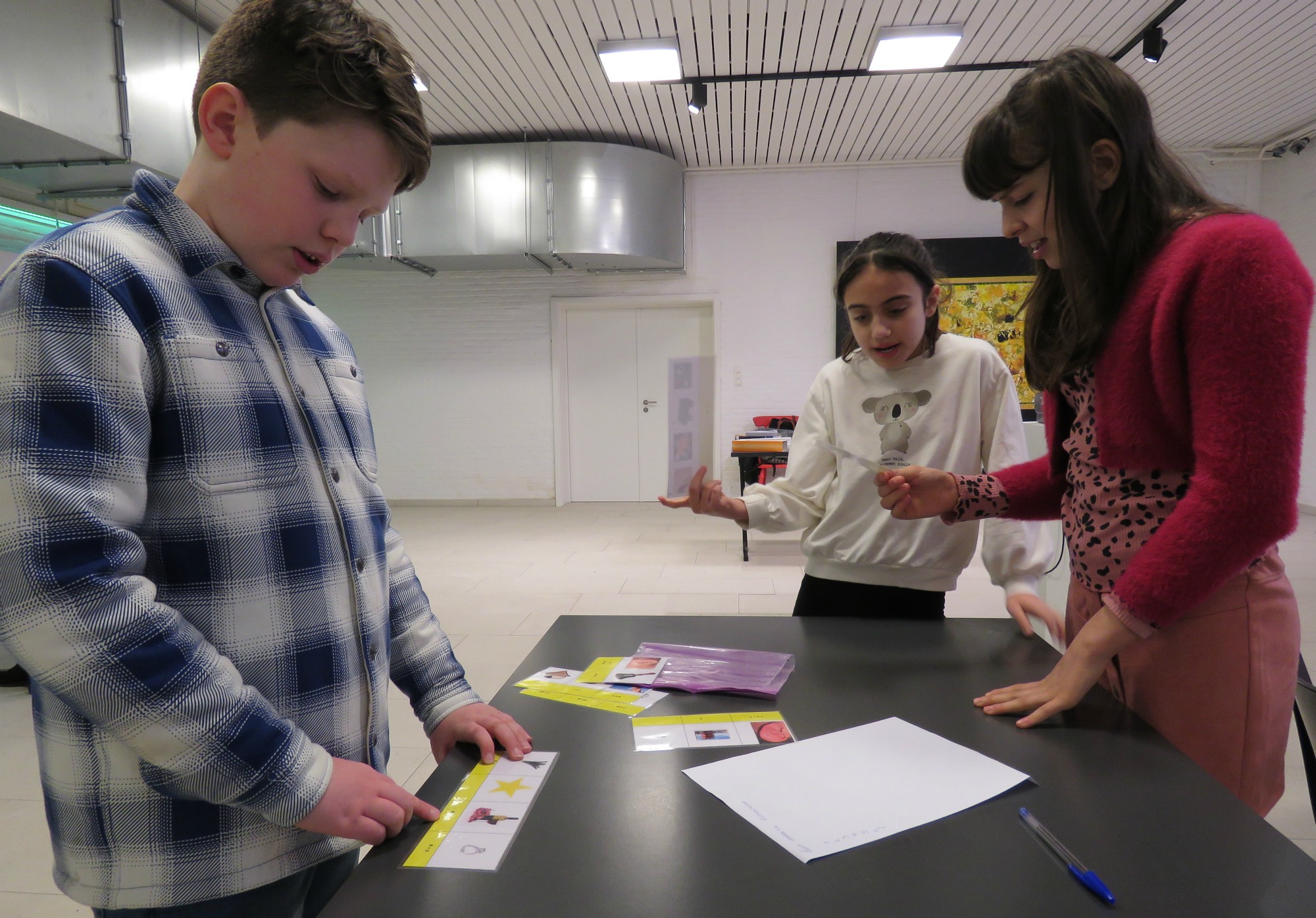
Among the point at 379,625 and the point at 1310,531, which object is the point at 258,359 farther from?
the point at 1310,531

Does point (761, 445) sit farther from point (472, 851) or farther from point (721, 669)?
point (472, 851)

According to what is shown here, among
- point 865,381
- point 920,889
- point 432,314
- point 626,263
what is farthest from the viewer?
point 432,314

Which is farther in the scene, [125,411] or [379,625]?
[379,625]

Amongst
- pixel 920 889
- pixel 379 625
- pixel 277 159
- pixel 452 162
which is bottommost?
pixel 920 889

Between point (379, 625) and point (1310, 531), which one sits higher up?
point (379, 625)

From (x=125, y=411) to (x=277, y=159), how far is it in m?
0.28

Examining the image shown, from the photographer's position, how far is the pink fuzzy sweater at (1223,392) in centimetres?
77

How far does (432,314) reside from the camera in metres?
7.33

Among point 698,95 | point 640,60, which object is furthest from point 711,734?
point 698,95

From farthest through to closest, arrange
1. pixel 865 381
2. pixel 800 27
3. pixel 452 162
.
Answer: pixel 452 162 < pixel 800 27 < pixel 865 381

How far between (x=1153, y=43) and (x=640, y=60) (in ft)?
10.1

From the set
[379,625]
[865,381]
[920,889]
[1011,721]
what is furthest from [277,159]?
[865,381]

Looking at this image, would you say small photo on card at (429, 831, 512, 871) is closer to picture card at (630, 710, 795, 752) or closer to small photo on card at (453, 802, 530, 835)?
small photo on card at (453, 802, 530, 835)

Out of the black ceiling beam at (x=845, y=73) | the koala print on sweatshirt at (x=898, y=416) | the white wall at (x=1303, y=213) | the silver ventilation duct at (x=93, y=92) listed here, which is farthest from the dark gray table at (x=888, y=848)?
the white wall at (x=1303, y=213)
